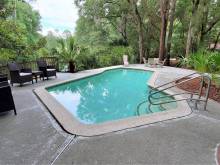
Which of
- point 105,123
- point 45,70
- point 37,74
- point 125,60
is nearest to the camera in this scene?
point 105,123

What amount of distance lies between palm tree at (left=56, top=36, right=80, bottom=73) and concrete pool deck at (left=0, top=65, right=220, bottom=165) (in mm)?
7226

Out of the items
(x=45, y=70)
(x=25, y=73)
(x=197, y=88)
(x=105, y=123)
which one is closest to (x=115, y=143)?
(x=105, y=123)

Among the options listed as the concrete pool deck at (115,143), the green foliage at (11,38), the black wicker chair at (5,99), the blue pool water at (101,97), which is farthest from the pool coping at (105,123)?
the green foliage at (11,38)

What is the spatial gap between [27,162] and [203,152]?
2.61 metres

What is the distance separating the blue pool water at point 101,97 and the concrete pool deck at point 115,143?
135 cm

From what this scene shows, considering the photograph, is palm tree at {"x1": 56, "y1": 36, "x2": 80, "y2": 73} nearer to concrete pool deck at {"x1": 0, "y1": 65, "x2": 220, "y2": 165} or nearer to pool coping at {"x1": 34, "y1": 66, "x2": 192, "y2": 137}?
pool coping at {"x1": 34, "y1": 66, "x2": 192, "y2": 137}

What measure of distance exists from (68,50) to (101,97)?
17.0 feet

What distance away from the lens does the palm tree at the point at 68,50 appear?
1161 centimetres

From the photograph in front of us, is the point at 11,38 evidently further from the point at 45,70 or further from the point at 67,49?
the point at 67,49

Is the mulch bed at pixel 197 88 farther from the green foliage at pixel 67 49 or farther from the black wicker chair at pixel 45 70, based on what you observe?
the green foliage at pixel 67 49

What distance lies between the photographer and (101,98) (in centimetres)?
736

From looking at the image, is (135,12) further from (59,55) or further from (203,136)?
(203,136)

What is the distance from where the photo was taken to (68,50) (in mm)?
11656

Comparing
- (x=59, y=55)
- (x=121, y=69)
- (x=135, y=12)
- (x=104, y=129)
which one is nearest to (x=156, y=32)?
(x=135, y=12)
